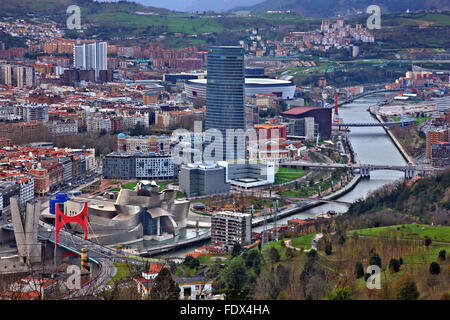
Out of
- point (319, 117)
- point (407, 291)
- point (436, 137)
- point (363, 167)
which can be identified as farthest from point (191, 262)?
point (319, 117)

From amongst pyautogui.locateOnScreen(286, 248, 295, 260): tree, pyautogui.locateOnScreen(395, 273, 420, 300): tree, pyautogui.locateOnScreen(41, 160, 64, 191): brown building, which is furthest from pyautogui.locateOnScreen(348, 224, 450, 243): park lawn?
pyautogui.locateOnScreen(41, 160, 64, 191): brown building

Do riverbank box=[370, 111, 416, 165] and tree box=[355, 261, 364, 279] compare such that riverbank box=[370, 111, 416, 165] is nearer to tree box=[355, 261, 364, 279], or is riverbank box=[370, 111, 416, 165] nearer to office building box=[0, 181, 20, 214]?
office building box=[0, 181, 20, 214]

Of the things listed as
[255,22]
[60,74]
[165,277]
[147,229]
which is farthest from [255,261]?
[255,22]

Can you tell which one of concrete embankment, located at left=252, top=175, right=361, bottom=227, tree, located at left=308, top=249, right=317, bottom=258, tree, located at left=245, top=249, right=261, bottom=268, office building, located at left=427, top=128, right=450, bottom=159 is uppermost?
office building, located at left=427, top=128, right=450, bottom=159

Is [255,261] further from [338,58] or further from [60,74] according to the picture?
[338,58]

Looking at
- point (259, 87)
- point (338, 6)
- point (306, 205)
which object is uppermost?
point (338, 6)

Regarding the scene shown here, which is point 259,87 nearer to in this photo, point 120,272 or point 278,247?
point 278,247

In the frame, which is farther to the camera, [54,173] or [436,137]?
[436,137]
